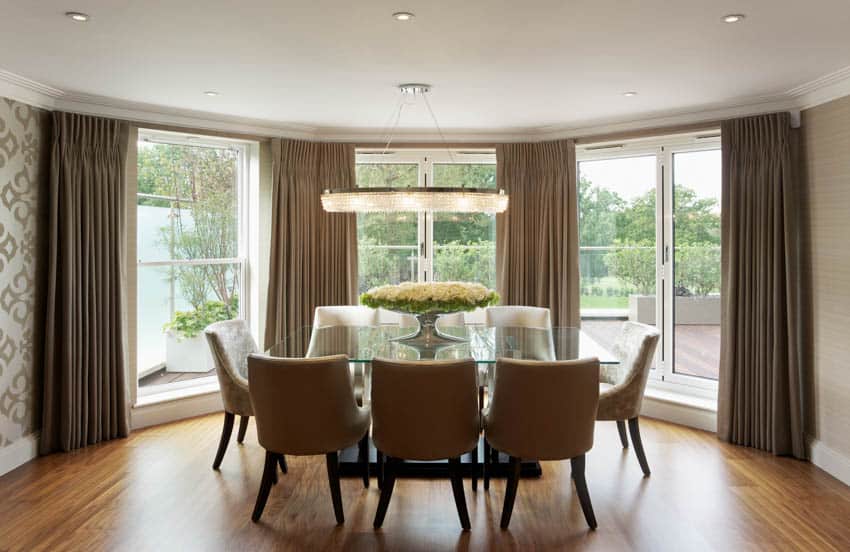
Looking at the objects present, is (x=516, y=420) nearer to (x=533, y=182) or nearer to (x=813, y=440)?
(x=813, y=440)

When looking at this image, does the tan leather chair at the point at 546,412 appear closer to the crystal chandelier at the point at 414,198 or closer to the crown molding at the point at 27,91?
the crystal chandelier at the point at 414,198

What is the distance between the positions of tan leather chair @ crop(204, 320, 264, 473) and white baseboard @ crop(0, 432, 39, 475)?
4.21 feet

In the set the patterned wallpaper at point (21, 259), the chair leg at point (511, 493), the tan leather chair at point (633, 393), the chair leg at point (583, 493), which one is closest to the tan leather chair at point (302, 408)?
the chair leg at point (511, 493)

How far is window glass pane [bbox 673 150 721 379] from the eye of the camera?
5047 mm

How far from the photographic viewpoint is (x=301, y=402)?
3.10 meters

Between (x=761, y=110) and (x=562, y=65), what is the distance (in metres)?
1.83

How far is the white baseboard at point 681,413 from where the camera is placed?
4.80m

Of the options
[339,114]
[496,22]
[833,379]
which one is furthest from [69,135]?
[833,379]

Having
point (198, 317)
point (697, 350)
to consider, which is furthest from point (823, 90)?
point (198, 317)

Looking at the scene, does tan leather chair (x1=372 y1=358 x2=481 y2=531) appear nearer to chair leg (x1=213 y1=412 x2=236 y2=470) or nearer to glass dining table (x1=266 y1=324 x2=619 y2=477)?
glass dining table (x1=266 y1=324 x2=619 y2=477)

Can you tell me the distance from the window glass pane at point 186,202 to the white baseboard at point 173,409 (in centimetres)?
119

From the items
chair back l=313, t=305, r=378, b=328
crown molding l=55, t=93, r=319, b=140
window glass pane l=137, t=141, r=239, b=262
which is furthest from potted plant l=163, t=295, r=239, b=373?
crown molding l=55, t=93, r=319, b=140

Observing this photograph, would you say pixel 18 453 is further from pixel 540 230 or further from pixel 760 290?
pixel 760 290

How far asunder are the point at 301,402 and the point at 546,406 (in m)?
1.23
